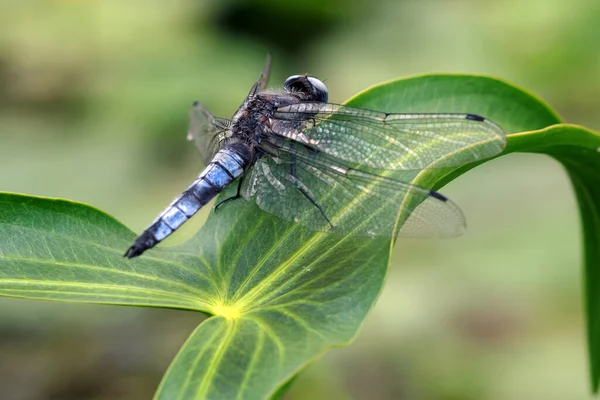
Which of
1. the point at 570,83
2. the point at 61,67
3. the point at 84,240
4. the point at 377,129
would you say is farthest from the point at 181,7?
the point at 84,240

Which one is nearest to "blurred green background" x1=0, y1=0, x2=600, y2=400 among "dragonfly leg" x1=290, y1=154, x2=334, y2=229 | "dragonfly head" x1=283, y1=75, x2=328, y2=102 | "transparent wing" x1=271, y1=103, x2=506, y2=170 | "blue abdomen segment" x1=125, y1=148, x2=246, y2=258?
"blue abdomen segment" x1=125, y1=148, x2=246, y2=258

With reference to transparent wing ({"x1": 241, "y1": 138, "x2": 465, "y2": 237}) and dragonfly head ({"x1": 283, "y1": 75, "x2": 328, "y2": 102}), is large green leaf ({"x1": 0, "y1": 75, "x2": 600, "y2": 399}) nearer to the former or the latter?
transparent wing ({"x1": 241, "y1": 138, "x2": 465, "y2": 237})

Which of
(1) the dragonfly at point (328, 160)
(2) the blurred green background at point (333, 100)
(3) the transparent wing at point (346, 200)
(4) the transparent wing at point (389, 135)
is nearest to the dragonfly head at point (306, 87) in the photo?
(1) the dragonfly at point (328, 160)

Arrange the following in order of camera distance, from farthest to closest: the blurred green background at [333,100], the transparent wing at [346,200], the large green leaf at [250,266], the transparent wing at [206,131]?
the blurred green background at [333,100], the transparent wing at [206,131], the transparent wing at [346,200], the large green leaf at [250,266]

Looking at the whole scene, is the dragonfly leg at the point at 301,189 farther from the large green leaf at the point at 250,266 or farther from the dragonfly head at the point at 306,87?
the dragonfly head at the point at 306,87

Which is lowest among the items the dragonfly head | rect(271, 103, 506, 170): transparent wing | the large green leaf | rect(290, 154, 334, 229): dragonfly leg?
the large green leaf

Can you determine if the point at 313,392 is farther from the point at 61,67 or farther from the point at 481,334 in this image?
the point at 61,67

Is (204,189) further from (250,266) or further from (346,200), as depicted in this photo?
(250,266)

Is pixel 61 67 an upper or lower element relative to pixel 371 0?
lower
